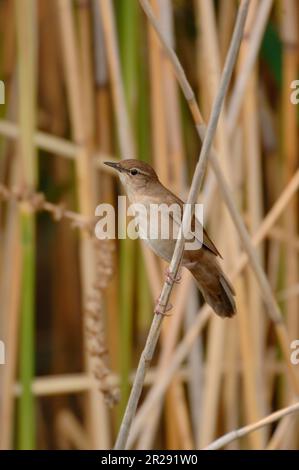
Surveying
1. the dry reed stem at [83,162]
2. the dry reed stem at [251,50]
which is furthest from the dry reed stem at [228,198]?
the dry reed stem at [83,162]

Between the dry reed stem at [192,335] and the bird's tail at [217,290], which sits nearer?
the bird's tail at [217,290]

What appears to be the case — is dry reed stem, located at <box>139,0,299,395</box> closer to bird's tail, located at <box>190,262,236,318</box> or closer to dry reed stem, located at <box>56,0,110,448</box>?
bird's tail, located at <box>190,262,236,318</box>

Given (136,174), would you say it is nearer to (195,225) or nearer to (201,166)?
(195,225)

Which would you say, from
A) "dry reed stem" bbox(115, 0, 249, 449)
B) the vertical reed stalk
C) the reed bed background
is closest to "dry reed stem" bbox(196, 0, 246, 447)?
the reed bed background

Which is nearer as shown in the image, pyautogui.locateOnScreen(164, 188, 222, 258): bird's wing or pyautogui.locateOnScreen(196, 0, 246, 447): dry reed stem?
pyautogui.locateOnScreen(164, 188, 222, 258): bird's wing

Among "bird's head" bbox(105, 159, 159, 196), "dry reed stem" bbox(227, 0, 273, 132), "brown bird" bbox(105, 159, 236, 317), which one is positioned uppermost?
"dry reed stem" bbox(227, 0, 273, 132)

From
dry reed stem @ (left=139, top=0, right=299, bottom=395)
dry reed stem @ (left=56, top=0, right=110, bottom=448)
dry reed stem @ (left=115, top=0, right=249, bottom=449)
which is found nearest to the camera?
dry reed stem @ (left=115, top=0, right=249, bottom=449)

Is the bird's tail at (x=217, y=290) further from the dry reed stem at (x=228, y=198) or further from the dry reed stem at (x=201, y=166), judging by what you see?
the dry reed stem at (x=201, y=166)
